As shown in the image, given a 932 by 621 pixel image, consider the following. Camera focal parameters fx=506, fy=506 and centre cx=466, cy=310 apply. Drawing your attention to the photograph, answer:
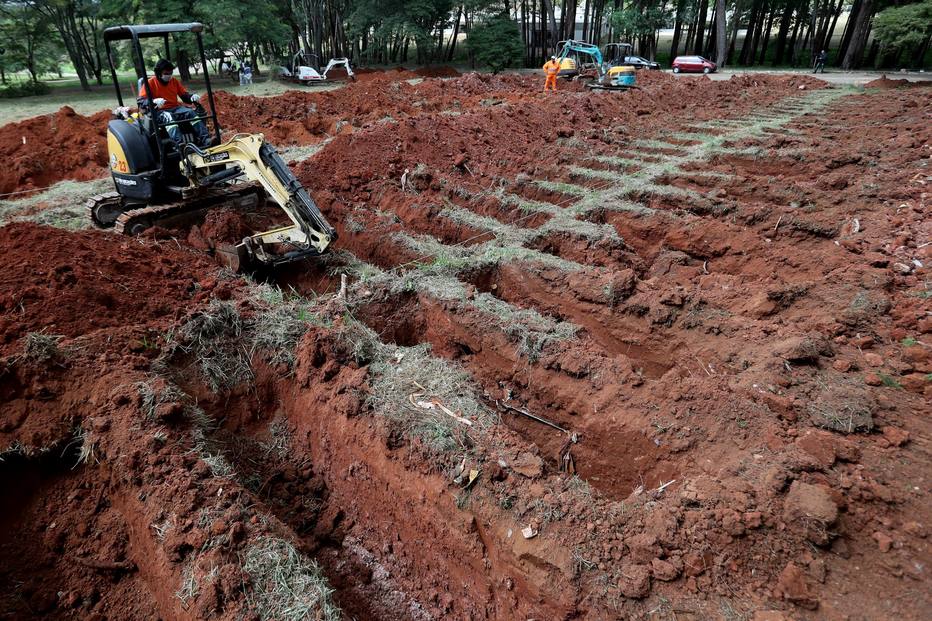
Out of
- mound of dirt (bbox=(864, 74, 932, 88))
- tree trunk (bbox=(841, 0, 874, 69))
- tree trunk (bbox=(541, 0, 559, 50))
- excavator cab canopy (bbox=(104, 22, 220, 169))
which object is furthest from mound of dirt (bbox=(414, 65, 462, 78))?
excavator cab canopy (bbox=(104, 22, 220, 169))

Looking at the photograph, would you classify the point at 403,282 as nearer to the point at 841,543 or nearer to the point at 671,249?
the point at 671,249

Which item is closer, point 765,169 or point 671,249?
point 671,249

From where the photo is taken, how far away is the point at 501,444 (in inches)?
149

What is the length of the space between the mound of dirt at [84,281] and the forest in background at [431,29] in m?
20.0

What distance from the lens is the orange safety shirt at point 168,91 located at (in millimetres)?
6793

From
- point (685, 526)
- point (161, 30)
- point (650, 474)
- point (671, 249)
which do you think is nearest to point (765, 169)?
point (671, 249)

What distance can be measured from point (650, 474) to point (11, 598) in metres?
Result: 4.44

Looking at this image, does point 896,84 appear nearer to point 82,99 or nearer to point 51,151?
point 51,151

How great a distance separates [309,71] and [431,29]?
969 cm

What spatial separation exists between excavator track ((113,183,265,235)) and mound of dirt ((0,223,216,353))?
0.44 meters

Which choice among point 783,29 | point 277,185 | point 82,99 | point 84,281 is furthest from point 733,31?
point 84,281

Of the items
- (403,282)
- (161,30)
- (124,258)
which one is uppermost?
(161,30)

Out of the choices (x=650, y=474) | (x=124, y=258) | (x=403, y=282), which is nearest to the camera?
(x=650, y=474)

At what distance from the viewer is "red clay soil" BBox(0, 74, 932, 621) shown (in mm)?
3057
